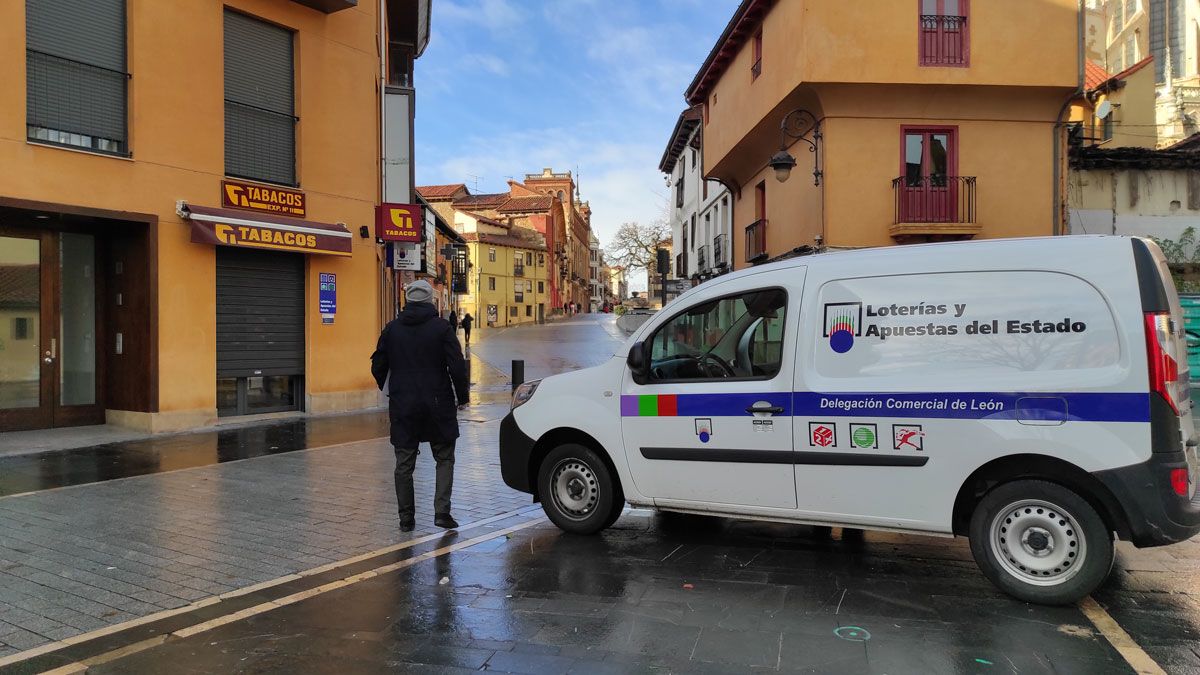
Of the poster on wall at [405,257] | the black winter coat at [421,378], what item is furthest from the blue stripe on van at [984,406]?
the poster on wall at [405,257]

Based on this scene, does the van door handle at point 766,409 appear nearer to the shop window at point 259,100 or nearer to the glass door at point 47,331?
the shop window at point 259,100

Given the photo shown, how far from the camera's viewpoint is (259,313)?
43.0 ft

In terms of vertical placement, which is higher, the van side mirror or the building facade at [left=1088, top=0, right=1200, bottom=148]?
the building facade at [left=1088, top=0, right=1200, bottom=148]

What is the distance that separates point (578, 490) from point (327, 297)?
9.25 metres

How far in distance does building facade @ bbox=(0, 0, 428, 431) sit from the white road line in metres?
11.6

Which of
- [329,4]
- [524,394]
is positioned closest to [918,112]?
[329,4]

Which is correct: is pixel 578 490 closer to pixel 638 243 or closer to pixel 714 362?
pixel 714 362

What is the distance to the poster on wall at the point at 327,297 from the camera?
13828 mm

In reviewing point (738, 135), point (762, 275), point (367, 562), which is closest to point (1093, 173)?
point (738, 135)

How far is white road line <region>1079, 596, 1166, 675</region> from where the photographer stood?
3631 mm

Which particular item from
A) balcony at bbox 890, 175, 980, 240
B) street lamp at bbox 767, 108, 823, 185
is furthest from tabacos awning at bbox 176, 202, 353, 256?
balcony at bbox 890, 175, 980, 240

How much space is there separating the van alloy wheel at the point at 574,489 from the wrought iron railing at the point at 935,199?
14.3m

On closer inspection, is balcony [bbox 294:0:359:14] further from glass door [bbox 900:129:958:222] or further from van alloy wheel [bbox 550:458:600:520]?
glass door [bbox 900:129:958:222]

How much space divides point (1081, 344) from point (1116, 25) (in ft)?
199
